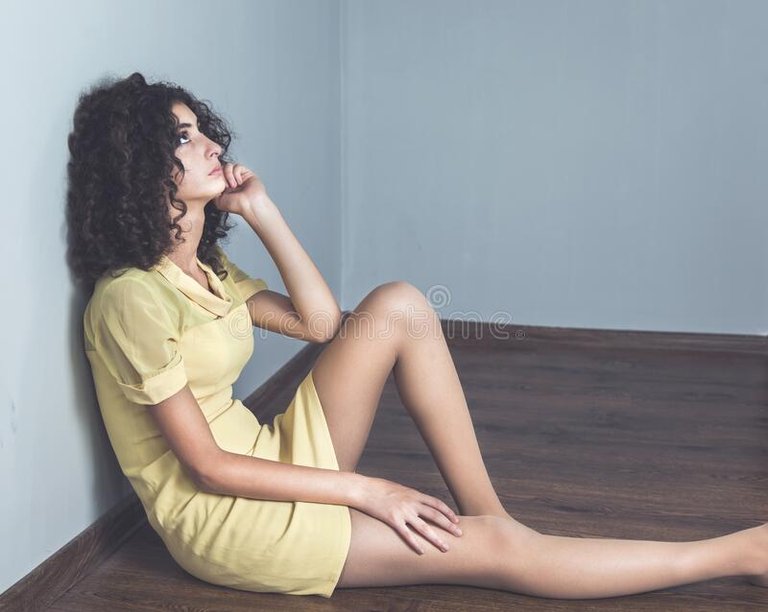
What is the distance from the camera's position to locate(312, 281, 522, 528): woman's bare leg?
1.74m

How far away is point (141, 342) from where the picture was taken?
153 cm

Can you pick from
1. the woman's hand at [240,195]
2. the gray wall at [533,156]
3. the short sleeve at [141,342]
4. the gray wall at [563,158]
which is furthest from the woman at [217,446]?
the gray wall at [563,158]

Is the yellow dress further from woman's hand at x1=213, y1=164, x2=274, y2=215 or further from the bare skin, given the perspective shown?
woman's hand at x1=213, y1=164, x2=274, y2=215

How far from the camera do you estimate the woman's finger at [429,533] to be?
1562mm

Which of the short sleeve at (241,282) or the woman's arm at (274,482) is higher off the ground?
the short sleeve at (241,282)

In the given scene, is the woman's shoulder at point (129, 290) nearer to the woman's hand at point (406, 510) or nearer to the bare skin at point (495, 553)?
the bare skin at point (495, 553)

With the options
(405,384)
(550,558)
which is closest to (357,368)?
(405,384)

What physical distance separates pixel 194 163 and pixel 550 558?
34.4 inches

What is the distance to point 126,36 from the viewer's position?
1791 mm

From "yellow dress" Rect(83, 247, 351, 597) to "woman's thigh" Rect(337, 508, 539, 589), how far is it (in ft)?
0.11

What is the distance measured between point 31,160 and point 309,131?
5.45 ft

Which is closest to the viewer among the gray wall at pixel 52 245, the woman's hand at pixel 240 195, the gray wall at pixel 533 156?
the gray wall at pixel 52 245

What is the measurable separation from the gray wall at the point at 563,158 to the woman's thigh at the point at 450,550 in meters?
1.97

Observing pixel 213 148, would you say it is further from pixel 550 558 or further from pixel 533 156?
pixel 533 156
